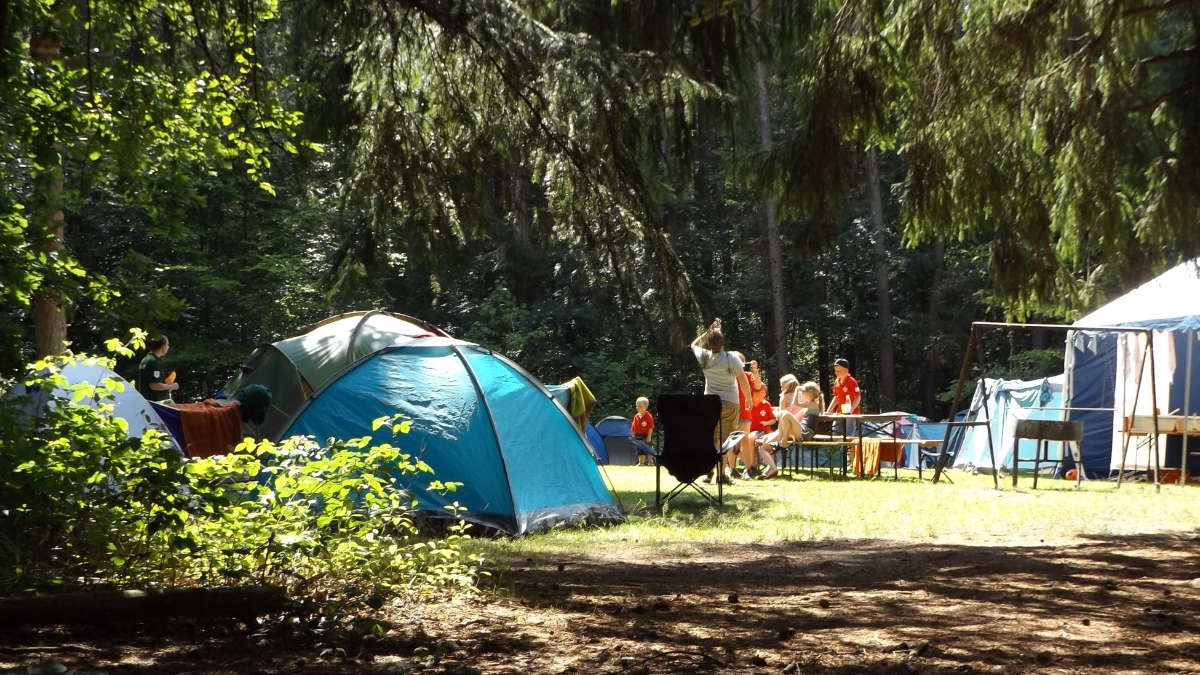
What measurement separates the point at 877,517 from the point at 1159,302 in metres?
6.88

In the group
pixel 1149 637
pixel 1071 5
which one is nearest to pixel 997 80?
pixel 1071 5

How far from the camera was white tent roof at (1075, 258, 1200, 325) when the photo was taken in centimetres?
1395

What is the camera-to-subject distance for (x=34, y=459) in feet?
15.4

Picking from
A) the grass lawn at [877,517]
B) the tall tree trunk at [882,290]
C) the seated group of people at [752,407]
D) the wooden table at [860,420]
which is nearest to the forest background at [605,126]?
the grass lawn at [877,517]

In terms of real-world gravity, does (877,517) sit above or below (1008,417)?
below

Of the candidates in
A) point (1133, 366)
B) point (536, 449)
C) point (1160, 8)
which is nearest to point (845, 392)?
Answer: point (1133, 366)

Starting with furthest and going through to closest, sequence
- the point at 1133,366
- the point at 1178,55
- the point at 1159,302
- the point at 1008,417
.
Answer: the point at 1008,417, the point at 1133,366, the point at 1159,302, the point at 1178,55

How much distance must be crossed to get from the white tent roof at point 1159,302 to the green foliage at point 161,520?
1125cm

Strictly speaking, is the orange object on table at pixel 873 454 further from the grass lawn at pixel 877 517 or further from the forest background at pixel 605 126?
the forest background at pixel 605 126

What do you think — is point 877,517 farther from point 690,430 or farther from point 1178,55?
point 1178,55

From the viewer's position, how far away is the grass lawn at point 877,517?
7.75m

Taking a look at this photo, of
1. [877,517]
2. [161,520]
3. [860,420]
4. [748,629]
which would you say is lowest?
[748,629]

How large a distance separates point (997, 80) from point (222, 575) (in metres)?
5.40

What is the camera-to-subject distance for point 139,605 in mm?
4285
